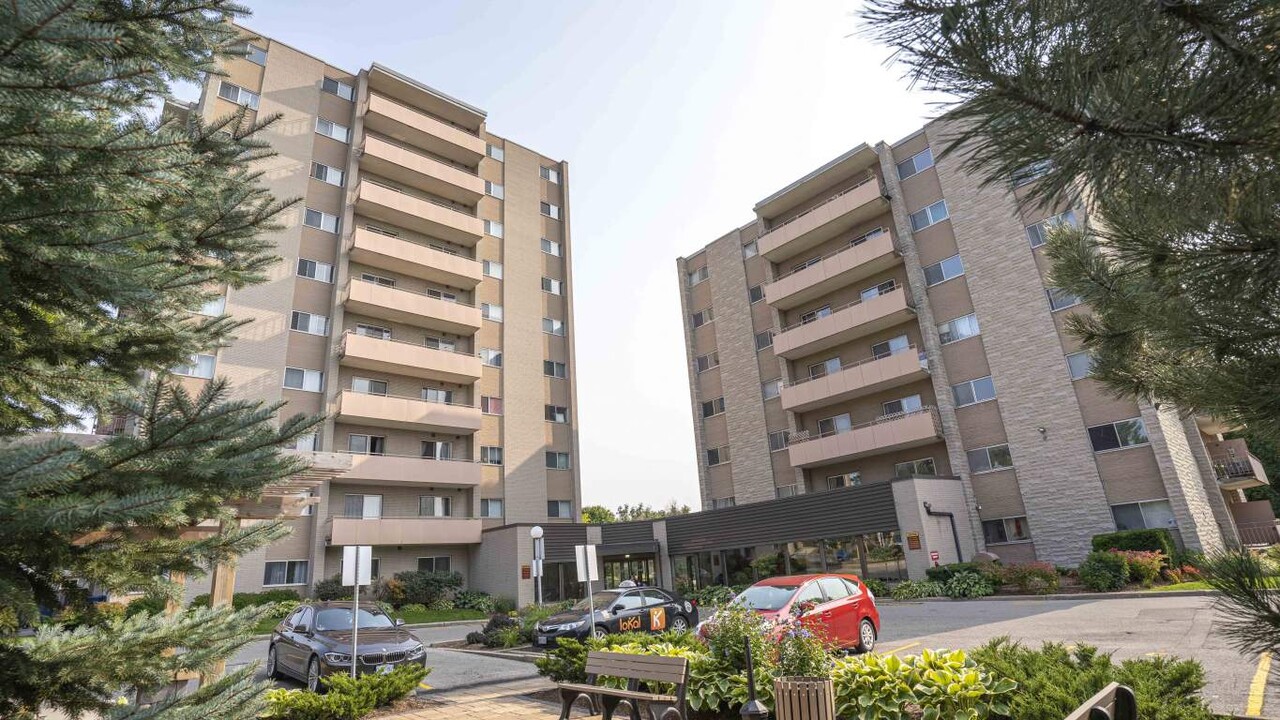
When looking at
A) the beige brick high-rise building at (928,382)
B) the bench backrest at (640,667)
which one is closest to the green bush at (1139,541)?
the beige brick high-rise building at (928,382)

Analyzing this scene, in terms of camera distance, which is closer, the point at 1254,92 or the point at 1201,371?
the point at 1254,92

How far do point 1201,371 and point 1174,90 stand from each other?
10.4 feet

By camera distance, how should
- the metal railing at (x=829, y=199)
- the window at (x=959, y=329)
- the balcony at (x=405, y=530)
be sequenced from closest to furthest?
the balcony at (x=405, y=530) → the window at (x=959, y=329) → the metal railing at (x=829, y=199)

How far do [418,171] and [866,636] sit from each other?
34.2m

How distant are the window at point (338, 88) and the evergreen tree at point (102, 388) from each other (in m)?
37.8

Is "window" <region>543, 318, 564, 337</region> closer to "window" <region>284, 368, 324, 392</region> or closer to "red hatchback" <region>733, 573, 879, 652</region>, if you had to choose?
"window" <region>284, 368, 324, 392</region>

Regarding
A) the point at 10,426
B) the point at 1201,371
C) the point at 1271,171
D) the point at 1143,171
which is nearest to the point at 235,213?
the point at 10,426

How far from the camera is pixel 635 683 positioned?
7.36m

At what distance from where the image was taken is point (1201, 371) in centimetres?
458

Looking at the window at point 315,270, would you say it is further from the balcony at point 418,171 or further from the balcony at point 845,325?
the balcony at point 845,325

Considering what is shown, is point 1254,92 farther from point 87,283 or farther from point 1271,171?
point 87,283

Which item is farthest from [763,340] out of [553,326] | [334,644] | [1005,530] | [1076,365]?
[334,644]

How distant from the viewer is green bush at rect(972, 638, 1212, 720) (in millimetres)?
5211

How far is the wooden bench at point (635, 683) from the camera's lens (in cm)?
657
